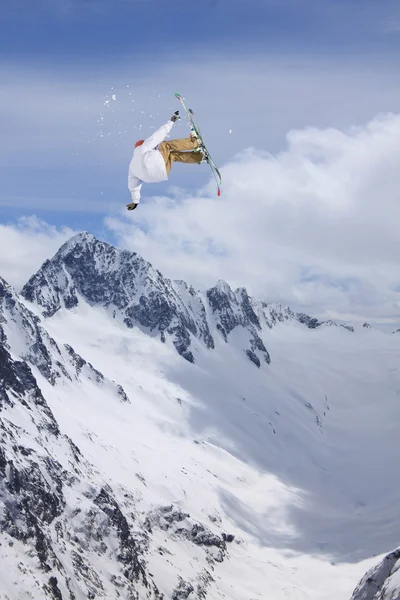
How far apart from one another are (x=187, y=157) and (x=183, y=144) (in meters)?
0.71

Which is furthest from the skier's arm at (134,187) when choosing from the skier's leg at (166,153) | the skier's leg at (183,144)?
the skier's leg at (183,144)

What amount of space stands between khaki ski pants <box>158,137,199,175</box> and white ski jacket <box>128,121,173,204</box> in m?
0.55

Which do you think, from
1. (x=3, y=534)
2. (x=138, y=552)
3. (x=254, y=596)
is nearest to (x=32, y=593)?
(x=3, y=534)

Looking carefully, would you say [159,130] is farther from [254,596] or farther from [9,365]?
[254,596]

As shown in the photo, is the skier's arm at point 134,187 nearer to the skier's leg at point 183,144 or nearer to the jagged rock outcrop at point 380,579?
the skier's leg at point 183,144

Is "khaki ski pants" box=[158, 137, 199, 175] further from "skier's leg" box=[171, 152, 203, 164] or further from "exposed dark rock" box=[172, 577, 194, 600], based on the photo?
"exposed dark rock" box=[172, 577, 194, 600]

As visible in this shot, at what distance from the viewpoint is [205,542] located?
19600 centimetres

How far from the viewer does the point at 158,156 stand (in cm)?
2706

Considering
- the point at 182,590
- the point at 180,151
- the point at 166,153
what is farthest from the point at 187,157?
the point at 182,590

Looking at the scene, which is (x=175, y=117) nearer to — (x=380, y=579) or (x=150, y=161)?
(x=150, y=161)

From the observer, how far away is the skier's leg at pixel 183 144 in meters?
28.5

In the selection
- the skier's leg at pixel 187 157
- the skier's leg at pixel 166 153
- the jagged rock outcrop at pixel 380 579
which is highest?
the skier's leg at pixel 187 157

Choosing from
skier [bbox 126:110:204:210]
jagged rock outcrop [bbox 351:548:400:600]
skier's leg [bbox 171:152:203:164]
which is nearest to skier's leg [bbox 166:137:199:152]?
skier [bbox 126:110:204:210]

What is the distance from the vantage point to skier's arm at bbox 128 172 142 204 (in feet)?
93.0
